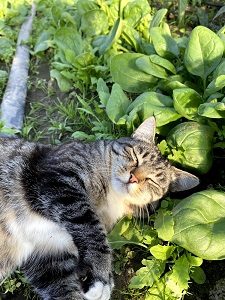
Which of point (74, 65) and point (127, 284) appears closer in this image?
point (127, 284)

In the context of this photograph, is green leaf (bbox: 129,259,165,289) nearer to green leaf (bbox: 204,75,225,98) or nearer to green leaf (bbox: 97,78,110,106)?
green leaf (bbox: 204,75,225,98)

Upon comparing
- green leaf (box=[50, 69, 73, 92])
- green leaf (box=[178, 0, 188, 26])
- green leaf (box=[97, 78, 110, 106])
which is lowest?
green leaf (box=[50, 69, 73, 92])

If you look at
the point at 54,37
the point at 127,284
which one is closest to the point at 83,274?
the point at 127,284

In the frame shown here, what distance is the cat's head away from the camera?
2961 mm

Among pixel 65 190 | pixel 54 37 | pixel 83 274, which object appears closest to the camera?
pixel 83 274

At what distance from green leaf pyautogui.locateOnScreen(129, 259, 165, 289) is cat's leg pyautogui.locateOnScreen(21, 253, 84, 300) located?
0.35 metres

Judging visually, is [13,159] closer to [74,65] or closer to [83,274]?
[83,274]

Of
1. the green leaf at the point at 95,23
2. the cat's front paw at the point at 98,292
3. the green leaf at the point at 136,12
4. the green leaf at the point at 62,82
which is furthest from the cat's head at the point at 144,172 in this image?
the green leaf at the point at 95,23

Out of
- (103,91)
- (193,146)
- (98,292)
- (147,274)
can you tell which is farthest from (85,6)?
(98,292)

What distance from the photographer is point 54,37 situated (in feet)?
14.6

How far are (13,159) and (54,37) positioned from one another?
5.71 feet

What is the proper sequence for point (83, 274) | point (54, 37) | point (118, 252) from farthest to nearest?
point (54, 37), point (118, 252), point (83, 274)

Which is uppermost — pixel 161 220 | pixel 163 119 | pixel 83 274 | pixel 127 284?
pixel 163 119

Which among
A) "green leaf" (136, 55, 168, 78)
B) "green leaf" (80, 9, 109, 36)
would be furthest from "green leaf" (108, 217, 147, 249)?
"green leaf" (80, 9, 109, 36)
